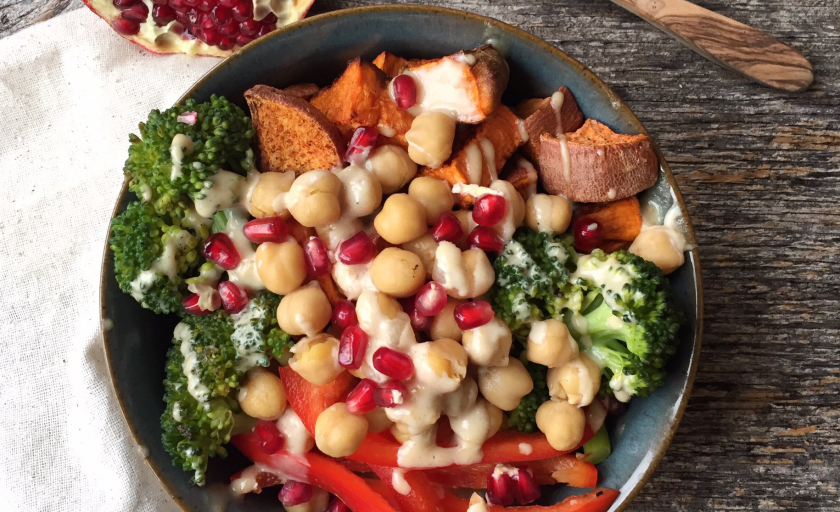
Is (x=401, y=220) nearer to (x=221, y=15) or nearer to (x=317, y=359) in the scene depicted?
(x=317, y=359)

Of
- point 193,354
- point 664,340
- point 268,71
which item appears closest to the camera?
point 664,340

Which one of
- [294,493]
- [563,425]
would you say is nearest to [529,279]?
[563,425]

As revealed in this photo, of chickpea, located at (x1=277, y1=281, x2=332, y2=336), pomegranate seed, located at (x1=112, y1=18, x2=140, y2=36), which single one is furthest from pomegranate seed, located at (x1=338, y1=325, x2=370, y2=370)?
pomegranate seed, located at (x1=112, y1=18, x2=140, y2=36)

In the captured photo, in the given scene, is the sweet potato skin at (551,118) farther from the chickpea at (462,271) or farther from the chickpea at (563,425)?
the chickpea at (563,425)

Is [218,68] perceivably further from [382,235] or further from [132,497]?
[132,497]

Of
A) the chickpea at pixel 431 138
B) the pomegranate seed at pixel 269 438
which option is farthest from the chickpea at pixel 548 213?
the pomegranate seed at pixel 269 438

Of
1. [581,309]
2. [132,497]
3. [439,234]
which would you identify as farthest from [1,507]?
[581,309]
